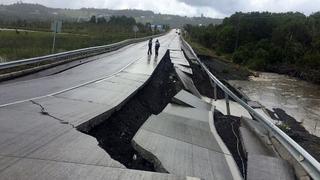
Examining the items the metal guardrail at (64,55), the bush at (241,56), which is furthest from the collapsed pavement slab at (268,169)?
the bush at (241,56)

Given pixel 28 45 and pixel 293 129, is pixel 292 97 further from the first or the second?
pixel 28 45

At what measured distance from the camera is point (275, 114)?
91.3 ft

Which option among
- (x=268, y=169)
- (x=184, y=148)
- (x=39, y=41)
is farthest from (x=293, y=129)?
(x=39, y=41)

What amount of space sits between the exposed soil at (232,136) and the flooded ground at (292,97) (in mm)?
9117

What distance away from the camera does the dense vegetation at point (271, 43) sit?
215 feet

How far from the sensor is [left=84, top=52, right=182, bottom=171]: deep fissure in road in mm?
8749

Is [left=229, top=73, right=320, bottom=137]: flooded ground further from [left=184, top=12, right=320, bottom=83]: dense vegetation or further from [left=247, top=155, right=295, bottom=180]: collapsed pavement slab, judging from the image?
[left=247, top=155, right=295, bottom=180]: collapsed pavement slab

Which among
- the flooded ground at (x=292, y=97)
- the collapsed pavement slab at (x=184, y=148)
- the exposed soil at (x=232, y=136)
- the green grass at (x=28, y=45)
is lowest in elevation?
the flooded ground at (x=292, y=97)

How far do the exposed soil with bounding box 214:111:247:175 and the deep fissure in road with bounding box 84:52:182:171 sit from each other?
7.75 ft

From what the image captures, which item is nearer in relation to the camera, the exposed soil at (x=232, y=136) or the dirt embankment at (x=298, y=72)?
the exposed soil at (x=232, y=136)

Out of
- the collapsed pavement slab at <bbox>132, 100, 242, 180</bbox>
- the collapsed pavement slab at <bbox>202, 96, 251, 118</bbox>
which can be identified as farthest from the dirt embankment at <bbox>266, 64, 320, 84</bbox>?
the collapsed pavement slab at <bbox>132, 100, 242, 180</bbox>

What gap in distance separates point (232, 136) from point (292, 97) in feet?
91.9

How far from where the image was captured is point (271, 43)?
8169 centimetres

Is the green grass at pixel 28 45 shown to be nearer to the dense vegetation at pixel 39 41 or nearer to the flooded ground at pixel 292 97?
the dense vegetation at pixel 39 41
